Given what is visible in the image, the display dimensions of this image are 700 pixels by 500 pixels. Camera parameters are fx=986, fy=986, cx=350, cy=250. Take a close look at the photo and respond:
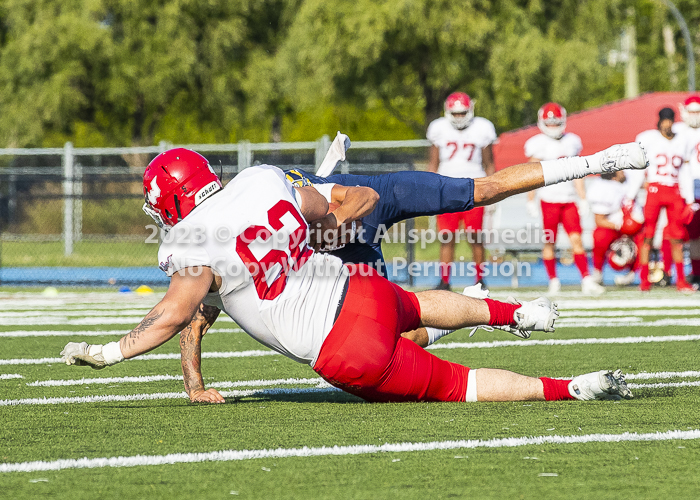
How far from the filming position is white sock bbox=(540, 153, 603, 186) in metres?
4.78

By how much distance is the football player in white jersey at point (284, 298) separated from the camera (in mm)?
3924

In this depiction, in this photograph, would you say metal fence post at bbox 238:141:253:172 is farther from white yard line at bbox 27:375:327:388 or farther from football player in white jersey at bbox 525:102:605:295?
white yard line at bbox 27:375:327:388

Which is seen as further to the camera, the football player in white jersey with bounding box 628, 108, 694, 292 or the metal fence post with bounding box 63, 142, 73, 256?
the metal fence post with bounding box 63, 142, 73, 256

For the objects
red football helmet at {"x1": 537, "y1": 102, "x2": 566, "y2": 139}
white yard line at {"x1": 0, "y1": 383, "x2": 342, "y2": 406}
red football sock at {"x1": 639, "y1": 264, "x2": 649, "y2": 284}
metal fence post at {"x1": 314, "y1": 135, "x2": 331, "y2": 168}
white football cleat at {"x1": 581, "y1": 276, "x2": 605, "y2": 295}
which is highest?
metal fence post at {"x1": 314, "y1": 135, "x2": 331, "y2": 168}

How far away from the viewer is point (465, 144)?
10.3m

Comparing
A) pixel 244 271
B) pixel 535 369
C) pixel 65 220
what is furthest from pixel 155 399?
pixel 65 220

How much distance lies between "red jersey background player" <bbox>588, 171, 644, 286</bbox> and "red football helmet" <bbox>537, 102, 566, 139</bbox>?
166 cm

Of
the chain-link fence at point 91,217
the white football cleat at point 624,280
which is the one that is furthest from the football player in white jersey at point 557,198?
the chain-link fence at point 91,217

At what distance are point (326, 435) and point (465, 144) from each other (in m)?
7.01

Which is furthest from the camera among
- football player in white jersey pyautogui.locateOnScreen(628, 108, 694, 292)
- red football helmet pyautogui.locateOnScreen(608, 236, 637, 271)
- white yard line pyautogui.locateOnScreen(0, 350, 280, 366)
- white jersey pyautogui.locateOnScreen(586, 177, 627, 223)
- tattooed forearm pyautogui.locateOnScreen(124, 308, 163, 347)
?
red football helmet pyautogui.locateOnScreen(608, 236, 637, 271)

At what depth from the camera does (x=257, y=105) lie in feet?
93.4

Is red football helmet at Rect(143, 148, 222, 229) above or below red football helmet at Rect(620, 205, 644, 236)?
below

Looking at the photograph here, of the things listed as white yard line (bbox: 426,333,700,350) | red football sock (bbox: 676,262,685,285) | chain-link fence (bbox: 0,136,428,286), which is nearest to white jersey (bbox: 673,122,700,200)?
red football sock (bbox: 676,262,685,285)

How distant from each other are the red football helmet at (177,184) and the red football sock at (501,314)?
145 centimetres
